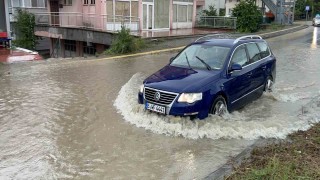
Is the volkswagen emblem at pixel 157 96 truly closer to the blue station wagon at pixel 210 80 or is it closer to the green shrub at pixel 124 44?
the blue station wagon at pixel 210 80

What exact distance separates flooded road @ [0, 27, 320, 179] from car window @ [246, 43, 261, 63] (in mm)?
1191

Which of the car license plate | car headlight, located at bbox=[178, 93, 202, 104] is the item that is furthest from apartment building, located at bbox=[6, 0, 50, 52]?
car headlight, located at bbox=[178, 93, 202, 104]

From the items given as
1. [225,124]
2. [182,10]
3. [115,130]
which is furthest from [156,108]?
[182,10]

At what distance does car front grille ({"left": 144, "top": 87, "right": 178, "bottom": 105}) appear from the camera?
22.1ft

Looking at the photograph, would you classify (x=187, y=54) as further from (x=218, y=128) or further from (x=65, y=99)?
(x=65, y=99)

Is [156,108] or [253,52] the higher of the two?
[253,52]

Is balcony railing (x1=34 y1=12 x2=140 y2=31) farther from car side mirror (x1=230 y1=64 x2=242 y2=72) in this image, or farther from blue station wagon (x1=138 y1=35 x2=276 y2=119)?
car side mirror (x1=230 y1=64 x2=242 y2=72)

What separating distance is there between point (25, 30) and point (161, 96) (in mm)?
27034

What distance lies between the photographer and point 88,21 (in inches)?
1053

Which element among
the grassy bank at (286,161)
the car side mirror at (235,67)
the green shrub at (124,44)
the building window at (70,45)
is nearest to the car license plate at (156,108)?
the car side mirror at (235,67)

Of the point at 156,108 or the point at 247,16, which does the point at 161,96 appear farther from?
the point at 247,16

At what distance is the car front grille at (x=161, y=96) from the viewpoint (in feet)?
22.1

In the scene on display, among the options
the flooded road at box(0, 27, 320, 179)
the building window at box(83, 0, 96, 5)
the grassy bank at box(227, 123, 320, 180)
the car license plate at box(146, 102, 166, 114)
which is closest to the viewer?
the grassy bank at box(227, 123, 320, 180)

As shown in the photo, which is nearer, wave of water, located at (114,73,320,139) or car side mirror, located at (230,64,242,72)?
wave of water, located at (114,73,320,139)
